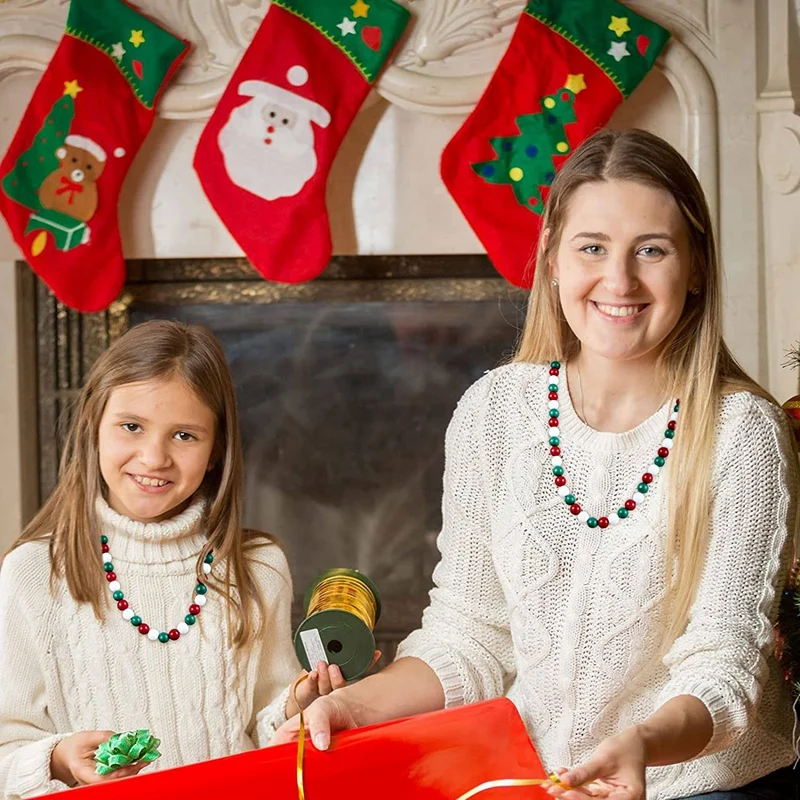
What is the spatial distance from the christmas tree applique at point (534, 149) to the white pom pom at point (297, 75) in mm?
429

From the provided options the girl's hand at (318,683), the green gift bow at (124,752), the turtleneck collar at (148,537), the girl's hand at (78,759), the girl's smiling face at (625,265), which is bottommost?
the girl's hand at (78,759)

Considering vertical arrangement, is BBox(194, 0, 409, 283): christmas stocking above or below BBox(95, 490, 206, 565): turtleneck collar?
above

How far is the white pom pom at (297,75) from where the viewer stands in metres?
2.64

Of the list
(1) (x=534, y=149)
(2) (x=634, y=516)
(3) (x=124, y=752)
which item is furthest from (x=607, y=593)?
(1) (x=534, y=149)

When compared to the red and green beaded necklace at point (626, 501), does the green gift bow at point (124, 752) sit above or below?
below

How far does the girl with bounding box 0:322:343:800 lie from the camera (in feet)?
5.18

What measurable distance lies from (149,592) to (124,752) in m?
0.35

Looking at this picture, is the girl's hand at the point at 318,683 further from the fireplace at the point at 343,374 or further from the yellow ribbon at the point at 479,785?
the fireplace at the point at 343,374

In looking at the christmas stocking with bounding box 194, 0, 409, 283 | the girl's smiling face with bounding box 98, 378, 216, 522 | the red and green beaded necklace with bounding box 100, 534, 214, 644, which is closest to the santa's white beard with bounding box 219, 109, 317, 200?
the christmas stocking with bounding box 194, 0, 409, 283

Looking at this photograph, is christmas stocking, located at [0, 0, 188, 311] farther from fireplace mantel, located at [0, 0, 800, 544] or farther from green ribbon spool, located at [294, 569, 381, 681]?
green ribbon spool, located at [294, 569, 381, 681]

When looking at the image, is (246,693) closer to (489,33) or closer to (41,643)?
(41,643)

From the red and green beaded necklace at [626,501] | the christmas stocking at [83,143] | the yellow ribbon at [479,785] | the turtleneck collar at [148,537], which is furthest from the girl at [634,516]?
the christmas stocking at [83,143]

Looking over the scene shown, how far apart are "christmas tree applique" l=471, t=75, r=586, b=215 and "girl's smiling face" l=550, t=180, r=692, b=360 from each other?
1.20m

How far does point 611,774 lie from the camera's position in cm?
108
